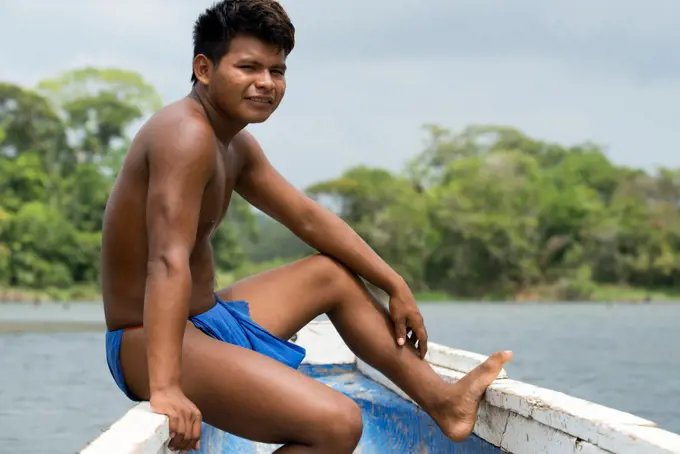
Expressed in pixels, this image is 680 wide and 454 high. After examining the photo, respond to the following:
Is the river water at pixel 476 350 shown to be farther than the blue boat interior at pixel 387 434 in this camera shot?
Yes

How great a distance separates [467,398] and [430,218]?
42.9 m

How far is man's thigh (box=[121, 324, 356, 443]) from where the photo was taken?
201 cm

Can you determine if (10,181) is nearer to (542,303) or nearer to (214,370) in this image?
(542,303)

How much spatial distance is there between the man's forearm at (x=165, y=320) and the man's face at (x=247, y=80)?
0.44 metres

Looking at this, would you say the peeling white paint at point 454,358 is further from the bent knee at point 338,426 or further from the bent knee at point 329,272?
the bent knee at point 338,426

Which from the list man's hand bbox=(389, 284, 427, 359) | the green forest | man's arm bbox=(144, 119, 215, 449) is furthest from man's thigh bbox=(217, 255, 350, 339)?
the green forest

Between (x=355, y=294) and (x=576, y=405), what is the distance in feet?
2.31

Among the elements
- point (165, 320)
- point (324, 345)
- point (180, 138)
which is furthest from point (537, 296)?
point (165, 320)

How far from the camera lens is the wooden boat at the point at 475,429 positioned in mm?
1616

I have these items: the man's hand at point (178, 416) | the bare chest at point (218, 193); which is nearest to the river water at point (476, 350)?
the bare chest at point (218, 193)

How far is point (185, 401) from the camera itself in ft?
6.17

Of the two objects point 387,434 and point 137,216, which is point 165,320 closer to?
point 137,216

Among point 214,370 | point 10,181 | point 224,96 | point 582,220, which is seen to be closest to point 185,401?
point 214,370

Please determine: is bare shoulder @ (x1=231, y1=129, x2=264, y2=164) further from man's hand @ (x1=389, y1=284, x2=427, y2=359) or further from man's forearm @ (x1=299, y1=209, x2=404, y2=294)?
man's hand @ (x1=389, y1=284, x2=427, y2=359)
